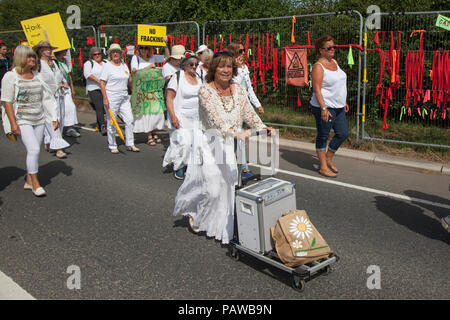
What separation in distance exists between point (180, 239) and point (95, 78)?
241 inches

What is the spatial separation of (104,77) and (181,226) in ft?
14.3

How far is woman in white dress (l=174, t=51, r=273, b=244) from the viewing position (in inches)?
167

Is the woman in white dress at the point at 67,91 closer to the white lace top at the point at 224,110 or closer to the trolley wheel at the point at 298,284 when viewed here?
the white lace top at the point at 224,110

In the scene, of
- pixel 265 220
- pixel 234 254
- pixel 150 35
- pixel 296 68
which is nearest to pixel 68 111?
pixel 150 35

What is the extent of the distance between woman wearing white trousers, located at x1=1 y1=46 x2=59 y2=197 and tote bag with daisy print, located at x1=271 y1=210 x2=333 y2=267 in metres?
3.69

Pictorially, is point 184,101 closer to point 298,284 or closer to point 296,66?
point 298,284

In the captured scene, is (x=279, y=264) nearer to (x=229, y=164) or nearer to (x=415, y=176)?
(x=229, y=164)

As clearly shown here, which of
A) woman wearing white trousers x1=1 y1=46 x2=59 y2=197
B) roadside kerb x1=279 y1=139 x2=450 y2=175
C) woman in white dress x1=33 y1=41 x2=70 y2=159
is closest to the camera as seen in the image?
woman wearing white trousers x1=1 y1=46 x2=59 y2=197

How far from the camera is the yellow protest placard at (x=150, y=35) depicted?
962 centimetres

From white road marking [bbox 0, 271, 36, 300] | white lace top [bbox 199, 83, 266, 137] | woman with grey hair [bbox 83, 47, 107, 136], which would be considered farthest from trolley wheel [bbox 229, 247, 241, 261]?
woman with grey hair [bbox 83, 47, 107, 136]

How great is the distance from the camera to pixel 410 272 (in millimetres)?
3943

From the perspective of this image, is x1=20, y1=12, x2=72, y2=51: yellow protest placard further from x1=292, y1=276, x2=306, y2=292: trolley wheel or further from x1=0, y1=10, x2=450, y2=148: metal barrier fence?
x1=292, y1=276, x2=306, y2=292: trolley wheel

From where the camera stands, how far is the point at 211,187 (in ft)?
14.5
